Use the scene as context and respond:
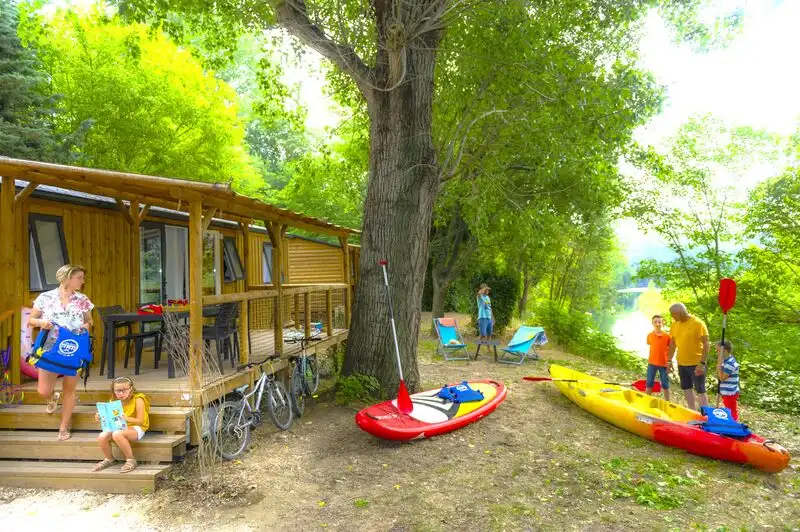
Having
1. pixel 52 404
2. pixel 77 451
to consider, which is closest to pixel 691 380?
pixel 77 451

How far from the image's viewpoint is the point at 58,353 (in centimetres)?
523

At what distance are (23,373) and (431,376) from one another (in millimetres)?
6258

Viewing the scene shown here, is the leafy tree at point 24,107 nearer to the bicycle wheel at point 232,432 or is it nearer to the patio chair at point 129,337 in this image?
the patio chair at point 129,337

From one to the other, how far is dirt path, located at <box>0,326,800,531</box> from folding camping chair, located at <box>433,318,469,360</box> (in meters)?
5.22

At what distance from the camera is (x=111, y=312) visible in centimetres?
738

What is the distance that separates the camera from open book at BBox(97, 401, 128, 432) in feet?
16.6

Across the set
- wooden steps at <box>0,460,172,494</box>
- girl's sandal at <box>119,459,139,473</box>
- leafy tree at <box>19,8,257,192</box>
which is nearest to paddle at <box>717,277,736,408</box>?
wooden steps at <box>0,460,172,494</box>

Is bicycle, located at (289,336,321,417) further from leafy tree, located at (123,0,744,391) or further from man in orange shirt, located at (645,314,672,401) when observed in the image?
man in orange shirt, located at (645,314,672,401)

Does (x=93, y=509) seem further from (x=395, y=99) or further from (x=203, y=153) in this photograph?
(x=203, y=153)

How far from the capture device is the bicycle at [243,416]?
5617 mm

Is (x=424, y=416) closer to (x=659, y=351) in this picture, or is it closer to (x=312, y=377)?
(x=312, y=377)

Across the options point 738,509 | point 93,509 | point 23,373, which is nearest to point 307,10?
point 23,373

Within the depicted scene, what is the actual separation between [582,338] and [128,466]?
42.2ft

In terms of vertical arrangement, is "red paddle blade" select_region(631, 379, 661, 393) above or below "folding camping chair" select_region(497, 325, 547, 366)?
below
